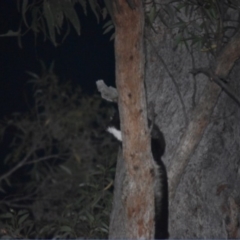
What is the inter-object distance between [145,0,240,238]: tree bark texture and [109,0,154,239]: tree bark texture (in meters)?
0.30

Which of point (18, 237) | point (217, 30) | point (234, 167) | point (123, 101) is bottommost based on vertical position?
point (18, 237)

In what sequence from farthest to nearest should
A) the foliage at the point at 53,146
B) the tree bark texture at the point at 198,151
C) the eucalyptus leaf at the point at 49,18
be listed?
1. the foliage at the point at 53,146
2. the tree bark texture at the point at 198,151
3. the eucalyptus leaf at the point at 49,18

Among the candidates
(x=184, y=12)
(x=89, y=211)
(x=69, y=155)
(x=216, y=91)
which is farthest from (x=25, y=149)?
(x=216, y=91)

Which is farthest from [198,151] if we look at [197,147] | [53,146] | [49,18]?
[53,146]

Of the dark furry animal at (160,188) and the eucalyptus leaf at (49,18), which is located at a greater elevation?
the eucalyptus leaf at (49,18)

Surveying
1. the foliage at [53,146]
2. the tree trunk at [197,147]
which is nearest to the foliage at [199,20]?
the tree trunk at [197,147]

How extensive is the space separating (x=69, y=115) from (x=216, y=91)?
237 centimetres

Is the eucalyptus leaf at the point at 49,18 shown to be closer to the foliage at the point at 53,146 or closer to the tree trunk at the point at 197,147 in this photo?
the tree trunk at the point at 197,147

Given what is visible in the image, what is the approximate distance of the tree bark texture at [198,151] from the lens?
2.18 metres

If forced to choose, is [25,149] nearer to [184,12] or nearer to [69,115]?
[69,115]

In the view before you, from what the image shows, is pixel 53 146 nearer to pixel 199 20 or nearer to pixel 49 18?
pixel 199 20

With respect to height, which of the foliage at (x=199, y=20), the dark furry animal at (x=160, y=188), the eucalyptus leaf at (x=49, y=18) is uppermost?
the foliage at (x=199, y=20)

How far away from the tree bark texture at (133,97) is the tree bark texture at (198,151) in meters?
0.30

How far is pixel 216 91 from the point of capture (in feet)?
6.54
